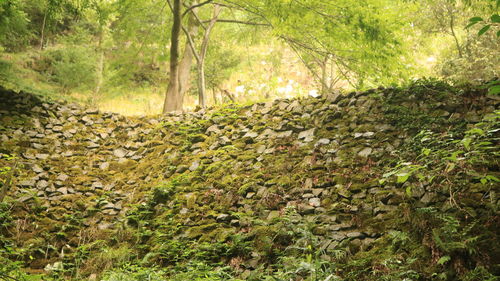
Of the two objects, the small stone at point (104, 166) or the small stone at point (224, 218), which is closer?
the small stone at point (224, 218)

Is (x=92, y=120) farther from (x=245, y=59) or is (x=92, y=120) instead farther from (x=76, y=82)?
(x=245, y=59)

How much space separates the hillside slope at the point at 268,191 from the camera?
4.13 m

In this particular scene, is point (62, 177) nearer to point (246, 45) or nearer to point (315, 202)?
point (315, 202)

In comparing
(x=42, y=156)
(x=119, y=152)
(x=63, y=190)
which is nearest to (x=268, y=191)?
(x=63, y=190)

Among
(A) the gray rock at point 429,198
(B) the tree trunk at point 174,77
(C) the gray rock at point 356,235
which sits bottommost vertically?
(C) the gray rock at point 356,235

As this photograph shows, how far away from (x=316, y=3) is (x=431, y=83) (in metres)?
2.76

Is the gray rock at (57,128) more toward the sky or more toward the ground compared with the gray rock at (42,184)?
Answer: more toward the sky

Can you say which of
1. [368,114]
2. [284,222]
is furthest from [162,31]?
[284,222]

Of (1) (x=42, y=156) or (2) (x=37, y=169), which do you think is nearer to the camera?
(2) (x=37, y=169)

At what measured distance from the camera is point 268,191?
5.72 meters

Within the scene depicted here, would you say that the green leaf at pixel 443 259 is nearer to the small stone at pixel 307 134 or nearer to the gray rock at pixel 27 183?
the small stone at pixel 307 134

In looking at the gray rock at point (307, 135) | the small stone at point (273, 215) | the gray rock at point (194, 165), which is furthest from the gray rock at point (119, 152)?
the small stone at point (273, 215)

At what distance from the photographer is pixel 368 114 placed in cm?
650

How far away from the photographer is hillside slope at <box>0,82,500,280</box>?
4133 mm
